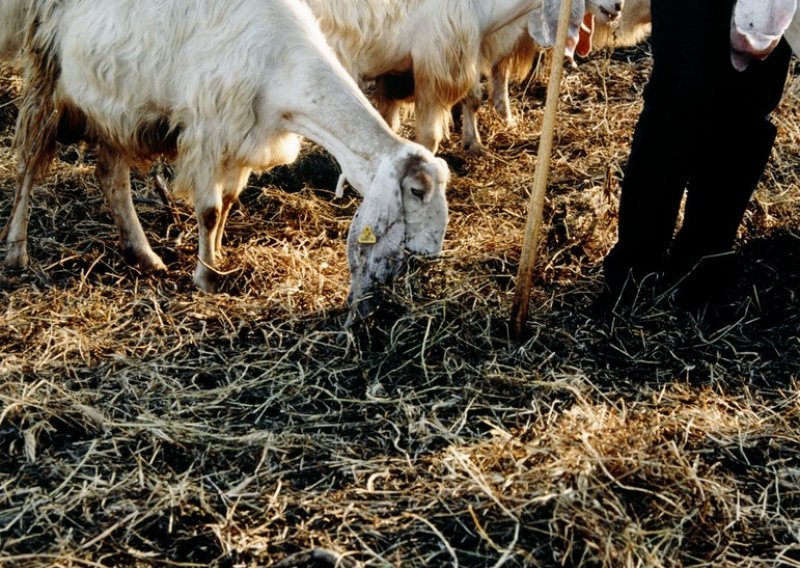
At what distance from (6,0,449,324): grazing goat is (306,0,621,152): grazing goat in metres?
1.17

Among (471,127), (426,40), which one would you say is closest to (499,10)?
(426,40)

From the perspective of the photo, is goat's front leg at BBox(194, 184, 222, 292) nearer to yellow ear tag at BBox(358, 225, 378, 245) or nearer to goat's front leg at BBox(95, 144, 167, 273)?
goat's front leg at BBox(95, 144, 167, 273)

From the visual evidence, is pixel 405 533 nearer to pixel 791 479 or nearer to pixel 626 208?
pixel 791 479

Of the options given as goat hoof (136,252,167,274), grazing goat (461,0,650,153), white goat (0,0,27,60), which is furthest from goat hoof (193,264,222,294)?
grazing goat (461,0,650,153)

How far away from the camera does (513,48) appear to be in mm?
6527

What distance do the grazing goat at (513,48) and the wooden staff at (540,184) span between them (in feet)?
7.85

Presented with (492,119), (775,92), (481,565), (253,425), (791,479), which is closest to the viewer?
(481,565)

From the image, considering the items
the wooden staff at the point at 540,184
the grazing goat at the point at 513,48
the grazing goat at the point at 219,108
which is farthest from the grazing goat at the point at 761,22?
the grazing goat at the point at 513,48

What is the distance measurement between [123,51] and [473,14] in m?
2.30

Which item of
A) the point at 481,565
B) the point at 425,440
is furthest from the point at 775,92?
the point at 481,565

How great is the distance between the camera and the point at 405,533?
3.01m

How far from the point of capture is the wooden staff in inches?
145

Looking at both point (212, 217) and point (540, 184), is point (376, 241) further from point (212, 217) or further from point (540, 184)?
point (212, 217)

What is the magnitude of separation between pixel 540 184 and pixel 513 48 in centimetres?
294
